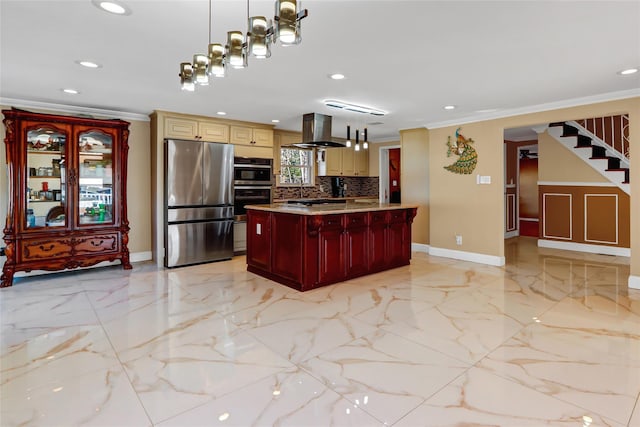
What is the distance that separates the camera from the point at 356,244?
180 inches

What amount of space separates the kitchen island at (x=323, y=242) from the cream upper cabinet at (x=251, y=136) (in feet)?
5.48

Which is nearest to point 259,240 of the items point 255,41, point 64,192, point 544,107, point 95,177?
point 95,177

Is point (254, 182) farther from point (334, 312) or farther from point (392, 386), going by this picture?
point (392, 386)

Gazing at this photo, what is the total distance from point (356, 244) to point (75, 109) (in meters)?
4.19

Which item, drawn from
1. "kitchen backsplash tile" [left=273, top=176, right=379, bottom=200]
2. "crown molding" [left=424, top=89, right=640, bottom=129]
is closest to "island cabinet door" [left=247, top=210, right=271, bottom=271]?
"kitchen backsplash tile" [left=273, top=176, right=379, bottom=200]

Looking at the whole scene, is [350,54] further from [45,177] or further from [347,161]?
[347,161]

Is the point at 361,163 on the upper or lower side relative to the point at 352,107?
lower

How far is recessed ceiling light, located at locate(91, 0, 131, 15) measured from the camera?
2166 mm

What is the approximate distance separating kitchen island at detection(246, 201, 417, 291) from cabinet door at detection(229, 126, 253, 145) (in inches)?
64.8

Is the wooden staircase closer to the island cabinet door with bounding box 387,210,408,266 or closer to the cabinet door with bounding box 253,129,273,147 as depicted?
the island cabinet door with bounding box 387,210,408,266

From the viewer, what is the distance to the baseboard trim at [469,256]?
17.8 ft

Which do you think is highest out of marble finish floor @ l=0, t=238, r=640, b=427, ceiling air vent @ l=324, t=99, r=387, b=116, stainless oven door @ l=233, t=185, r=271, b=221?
ceiling air vent @ l=324, t=99, r=387, b=116

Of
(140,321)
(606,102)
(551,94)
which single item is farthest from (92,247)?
(606,102)

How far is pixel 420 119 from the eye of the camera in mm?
5789
